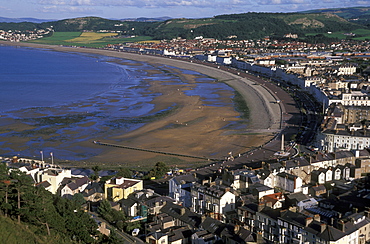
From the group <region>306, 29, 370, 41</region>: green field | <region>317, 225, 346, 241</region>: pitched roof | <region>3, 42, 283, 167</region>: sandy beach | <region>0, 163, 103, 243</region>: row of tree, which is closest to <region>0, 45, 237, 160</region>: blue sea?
<region>3, 42, 283, 167</region>: sandy beach

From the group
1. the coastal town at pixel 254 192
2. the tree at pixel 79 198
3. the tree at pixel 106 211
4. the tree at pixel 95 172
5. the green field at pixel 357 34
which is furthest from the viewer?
the green field at pixel 357 34

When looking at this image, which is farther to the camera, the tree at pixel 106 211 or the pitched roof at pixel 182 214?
the tree at pixel 106 211

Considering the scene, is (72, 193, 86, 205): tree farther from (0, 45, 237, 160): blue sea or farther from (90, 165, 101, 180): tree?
(0, 45, 237, 160): blue sea

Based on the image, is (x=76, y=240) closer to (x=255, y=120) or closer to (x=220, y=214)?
(x=220, y=214)

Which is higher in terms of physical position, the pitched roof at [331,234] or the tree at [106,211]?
the pitched roof at [331,234]

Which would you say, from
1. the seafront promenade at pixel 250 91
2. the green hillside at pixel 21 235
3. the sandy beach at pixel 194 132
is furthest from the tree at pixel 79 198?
the seafront promenade at pixel 250 91

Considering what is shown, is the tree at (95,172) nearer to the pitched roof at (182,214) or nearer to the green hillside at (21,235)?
the pitched roof at (182,214)

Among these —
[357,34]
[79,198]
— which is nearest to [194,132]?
[79,198]
